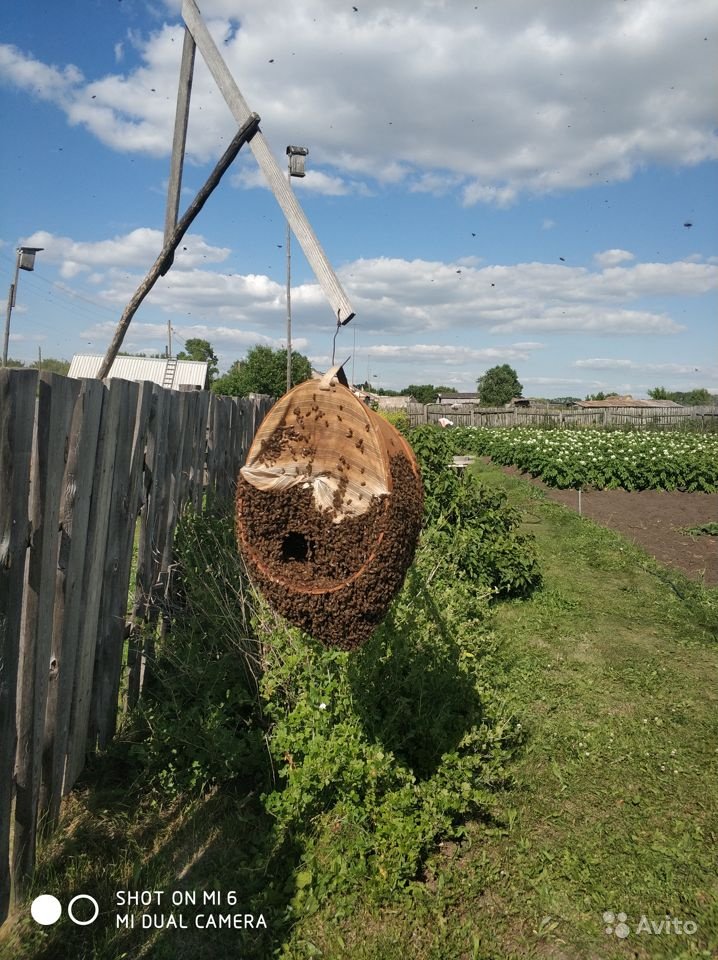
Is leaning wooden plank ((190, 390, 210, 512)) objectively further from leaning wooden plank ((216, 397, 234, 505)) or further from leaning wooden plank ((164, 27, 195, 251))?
leaning wooden plank ((164, 27, 195, 251))

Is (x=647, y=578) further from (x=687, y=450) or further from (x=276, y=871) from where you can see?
(x=687, y=450)

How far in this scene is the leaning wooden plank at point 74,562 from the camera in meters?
2.99

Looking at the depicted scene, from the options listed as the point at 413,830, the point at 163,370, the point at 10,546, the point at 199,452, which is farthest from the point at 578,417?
the point at 10,546

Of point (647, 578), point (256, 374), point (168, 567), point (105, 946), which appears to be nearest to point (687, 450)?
point (647, 578)

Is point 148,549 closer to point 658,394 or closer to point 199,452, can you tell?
point 199,452

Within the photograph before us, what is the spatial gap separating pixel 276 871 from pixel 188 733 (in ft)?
2.68

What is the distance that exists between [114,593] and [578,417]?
35.1 metres

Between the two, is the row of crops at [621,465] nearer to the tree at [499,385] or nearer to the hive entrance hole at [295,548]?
the hive entrance hole at [295,548]

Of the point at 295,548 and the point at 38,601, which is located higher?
the point at 295,548

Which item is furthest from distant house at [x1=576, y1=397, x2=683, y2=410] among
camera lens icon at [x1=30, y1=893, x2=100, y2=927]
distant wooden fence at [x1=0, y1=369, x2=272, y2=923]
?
Result: camera lens icon at [x1=30, y1=893, x2=100, y2=927]

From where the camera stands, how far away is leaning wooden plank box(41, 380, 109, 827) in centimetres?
299

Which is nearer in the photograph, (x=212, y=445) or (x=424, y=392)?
(x=212, y=445)

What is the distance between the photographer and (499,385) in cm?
8631

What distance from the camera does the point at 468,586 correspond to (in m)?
5.88
